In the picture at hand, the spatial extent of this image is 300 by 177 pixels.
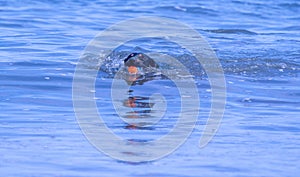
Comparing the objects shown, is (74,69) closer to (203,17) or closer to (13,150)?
(13,150)

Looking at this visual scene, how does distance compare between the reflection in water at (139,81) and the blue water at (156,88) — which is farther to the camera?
the reflection in water at (139,81)

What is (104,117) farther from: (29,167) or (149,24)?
(149,24)

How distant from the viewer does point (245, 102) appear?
7898mm

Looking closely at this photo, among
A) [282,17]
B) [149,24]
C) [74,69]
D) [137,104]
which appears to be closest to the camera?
[137,104]

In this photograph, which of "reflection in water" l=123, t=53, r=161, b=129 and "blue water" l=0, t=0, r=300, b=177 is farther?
"reflection in water" l=123, t=53, r=161, b=129

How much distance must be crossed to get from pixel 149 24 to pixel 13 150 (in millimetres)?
8983

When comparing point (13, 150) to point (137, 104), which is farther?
point (137, 104)

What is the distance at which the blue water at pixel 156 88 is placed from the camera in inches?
216

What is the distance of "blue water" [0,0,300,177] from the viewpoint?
18.0 ft

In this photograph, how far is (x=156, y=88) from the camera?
8.62 m

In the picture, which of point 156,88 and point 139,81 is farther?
point 139,81

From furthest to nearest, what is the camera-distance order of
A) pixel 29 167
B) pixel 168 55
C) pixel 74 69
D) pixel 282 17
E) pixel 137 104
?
pixel 282 17 → pixel 168 55 → pixel 74 69 → pixel 137 104 → pixel 29 167

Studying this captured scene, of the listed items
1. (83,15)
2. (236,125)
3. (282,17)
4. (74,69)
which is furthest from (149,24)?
(236,125)

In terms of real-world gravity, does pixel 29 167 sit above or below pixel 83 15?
above
